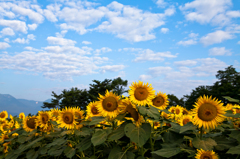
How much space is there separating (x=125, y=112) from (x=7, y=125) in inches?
220

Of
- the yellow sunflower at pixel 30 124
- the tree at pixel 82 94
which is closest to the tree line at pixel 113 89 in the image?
the tree at pixel 82 94

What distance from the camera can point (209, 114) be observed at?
260cm

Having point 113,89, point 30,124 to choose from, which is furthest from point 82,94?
point 30,124

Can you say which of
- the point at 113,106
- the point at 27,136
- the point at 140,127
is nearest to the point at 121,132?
the point at 140,127

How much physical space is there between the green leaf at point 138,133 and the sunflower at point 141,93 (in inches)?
14.9

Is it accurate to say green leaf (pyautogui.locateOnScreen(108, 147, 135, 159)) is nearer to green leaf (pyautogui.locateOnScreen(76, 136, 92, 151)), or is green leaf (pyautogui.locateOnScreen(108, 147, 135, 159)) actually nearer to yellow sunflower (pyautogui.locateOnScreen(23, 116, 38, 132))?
green leaf (pyautogui.locateOnScreen(76, 136, 92, 151))

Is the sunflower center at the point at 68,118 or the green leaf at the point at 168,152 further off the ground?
the sunflower center at the point at 68,118

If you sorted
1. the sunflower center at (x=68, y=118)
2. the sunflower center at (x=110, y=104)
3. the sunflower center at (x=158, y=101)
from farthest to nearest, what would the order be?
the sunflower center at (x=68, y=118) < the sunflower center at (x=158, y=101) < the sunflower center at (x=110, y=104)

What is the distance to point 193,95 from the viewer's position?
5069 cm

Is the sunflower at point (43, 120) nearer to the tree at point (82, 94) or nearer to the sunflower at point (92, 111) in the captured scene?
the sunflower at point (92, 111)

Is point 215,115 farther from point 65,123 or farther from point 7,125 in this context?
point 7,125

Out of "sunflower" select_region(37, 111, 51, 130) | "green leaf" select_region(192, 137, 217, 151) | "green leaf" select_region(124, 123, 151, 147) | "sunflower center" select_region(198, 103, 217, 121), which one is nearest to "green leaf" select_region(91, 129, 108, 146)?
"green leaf" select_region(124, 123, 151, 147)

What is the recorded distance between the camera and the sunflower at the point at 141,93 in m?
2.69

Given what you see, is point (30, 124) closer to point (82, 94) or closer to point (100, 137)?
point (100, 137)
